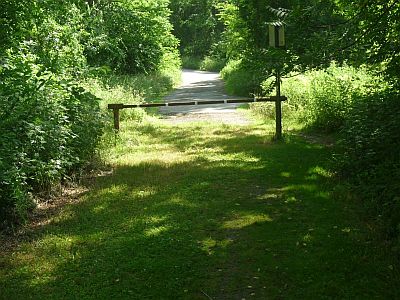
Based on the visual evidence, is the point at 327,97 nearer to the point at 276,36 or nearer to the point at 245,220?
the point at 276,36

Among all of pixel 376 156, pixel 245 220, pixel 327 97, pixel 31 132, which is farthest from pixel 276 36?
pixel 31 132

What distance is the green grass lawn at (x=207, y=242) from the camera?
5.04 meters

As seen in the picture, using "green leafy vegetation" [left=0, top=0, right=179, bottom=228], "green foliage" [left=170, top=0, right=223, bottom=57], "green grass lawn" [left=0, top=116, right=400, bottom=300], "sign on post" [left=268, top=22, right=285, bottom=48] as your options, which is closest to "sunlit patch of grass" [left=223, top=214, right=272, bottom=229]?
"green grass lawn" [left=0, top=116, right=400, bottom=300]

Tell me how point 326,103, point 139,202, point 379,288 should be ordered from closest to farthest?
point 379,288
point 139,202
point 326,103

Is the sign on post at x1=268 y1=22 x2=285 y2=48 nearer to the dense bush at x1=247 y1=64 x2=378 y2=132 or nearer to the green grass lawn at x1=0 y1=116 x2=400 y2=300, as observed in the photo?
the dense bush at x1=247 y1=64 x2=378 y2=132

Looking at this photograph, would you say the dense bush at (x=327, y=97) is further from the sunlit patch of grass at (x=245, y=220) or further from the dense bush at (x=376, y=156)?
the sunlit patch of grass at (x=245, y=220)

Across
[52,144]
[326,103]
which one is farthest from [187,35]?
[52,144]

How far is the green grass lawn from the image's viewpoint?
504 centimetres

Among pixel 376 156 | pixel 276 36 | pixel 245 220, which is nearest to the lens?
pixel 245 220

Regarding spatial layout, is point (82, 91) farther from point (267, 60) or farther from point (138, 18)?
point (138, 18)

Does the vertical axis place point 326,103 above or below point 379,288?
above

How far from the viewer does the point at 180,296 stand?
16.0 ft

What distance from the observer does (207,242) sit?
624 cm

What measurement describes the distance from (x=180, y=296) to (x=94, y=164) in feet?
19.3
